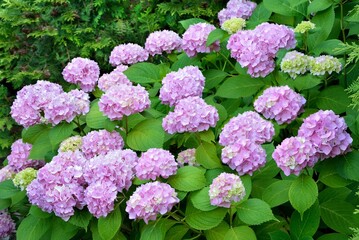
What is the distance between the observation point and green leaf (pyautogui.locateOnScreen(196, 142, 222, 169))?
7.96 feet

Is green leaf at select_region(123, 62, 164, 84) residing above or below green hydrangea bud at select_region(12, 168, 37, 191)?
above

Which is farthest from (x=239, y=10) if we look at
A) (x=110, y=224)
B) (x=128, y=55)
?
(x=110, y=224)

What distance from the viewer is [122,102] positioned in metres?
2.44

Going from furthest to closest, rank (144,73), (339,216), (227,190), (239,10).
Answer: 1. (239,10)
2. (144,73)
3. (339,216)
4. (227,190)

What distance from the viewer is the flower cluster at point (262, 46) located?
8.61ft

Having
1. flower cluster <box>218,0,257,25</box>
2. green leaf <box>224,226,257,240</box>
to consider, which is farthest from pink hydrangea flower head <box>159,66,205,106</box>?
flower cluster <box>218,0,257,25</box>

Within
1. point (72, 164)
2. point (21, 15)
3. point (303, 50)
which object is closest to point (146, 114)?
point (72, 164)

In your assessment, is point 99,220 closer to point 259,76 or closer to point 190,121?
point 190,121

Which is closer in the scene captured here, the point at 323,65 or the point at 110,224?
the point at 110,224

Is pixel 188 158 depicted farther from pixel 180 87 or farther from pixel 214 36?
pixel 214 36

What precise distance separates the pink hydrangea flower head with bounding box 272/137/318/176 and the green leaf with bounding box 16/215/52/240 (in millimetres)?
985

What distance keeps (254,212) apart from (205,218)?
19 centimetres

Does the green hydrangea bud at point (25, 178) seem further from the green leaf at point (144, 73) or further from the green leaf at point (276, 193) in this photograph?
the green leaf at point (276, 193)

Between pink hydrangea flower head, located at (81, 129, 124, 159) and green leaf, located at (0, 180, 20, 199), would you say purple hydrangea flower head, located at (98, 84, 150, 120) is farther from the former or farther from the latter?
green leaf, located at (0, 180, 20, 199)
